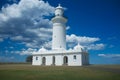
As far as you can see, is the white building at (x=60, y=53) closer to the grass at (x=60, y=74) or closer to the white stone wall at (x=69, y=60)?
the white stone wall at (x=69, y=60)

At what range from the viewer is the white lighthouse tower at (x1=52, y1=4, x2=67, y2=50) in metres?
41.0

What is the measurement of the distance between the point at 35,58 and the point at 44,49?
11.4 ft

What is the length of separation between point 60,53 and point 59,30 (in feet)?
23.6

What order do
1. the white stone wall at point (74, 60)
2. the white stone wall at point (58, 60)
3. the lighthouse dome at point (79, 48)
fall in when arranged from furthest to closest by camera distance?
the white stone wall at point (58, 60), the lighthouse dome at point (79, 48), the white stone wall at point (74, 60)

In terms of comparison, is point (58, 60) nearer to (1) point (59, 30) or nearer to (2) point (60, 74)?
(1) point (59, 30)

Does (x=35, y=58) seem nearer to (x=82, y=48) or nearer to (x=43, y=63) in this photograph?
(x=43, y=63)

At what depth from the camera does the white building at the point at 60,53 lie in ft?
118

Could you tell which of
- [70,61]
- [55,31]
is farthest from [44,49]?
[70,61]

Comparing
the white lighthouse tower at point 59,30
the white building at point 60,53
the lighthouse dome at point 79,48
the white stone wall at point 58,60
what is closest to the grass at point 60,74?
the lighthouse dome at point 79,48

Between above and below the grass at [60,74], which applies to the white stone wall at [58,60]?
above

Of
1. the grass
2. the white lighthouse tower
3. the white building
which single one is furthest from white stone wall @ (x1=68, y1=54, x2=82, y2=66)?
the grass

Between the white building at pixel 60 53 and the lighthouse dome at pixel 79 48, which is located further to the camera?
the white building at pixel 60 53

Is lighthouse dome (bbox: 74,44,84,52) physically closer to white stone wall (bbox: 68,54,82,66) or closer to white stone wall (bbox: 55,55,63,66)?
white stone wall (bbox: 68,54,82,66)

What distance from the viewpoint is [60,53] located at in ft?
123
